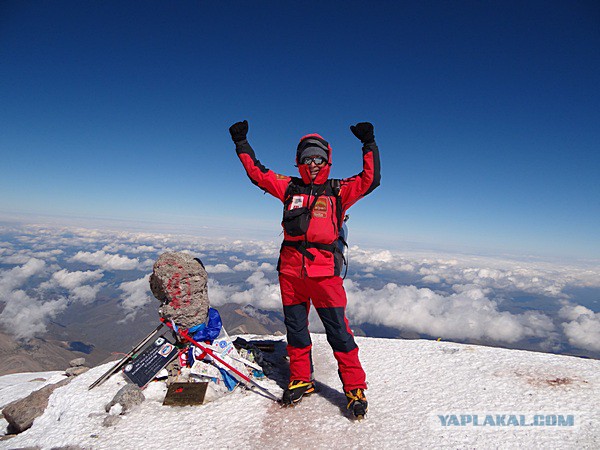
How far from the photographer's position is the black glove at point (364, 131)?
13.5 feet

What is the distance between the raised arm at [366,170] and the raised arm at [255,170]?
1108 mm

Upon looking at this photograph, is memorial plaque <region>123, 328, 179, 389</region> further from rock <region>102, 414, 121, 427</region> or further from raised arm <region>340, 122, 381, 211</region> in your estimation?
raised arm <region>340, 122, 381, 211</region>

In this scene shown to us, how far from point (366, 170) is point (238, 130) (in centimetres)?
233

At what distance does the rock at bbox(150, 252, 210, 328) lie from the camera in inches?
228

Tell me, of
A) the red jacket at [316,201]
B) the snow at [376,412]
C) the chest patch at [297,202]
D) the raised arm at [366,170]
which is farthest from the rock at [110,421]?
the raised arm at [366,170]

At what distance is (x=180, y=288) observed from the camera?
5.99 meters

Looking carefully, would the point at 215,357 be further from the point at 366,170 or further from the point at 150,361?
the point at 366,170

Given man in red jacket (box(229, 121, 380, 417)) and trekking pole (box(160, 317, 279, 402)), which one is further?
trekking pole (box(160, 317, 279, 402))

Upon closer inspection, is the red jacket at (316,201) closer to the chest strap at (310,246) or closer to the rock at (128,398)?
the chest strap at (310,246)

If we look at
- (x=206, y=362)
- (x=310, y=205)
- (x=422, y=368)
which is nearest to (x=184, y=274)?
(x=206, y=362)

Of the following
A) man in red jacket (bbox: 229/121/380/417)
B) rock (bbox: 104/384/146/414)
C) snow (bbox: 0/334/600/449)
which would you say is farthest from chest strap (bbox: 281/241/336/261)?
rock (bbox: 104/384/146/414)

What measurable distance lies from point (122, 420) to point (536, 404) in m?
6.19

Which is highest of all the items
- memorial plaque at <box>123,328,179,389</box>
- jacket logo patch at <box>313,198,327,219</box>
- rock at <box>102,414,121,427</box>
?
jacket logo patch at <box>313,198,327,219</box>

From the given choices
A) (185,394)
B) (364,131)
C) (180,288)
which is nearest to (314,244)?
(364,131)
